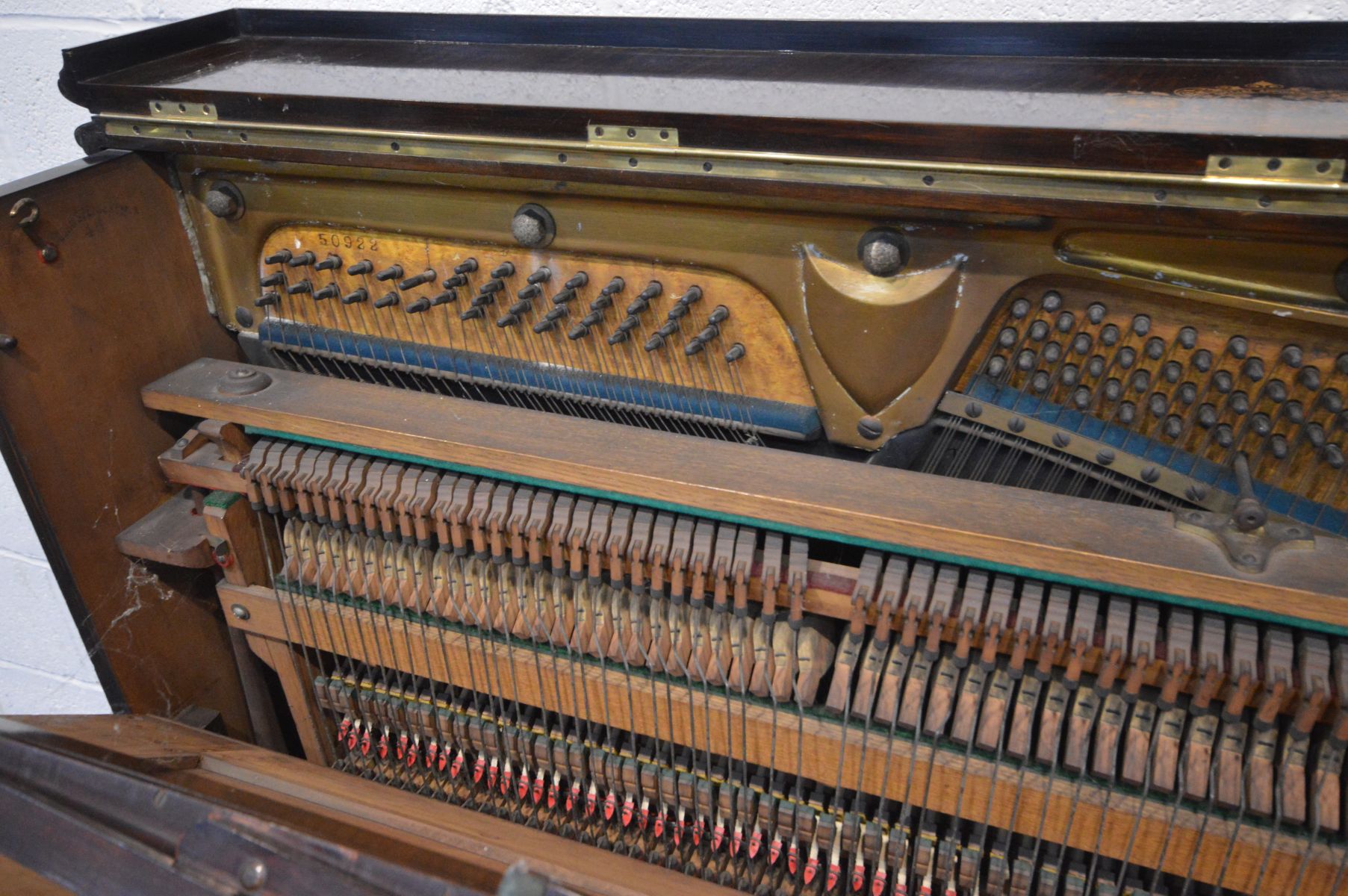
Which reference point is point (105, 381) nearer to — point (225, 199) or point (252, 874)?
point (225, 199)

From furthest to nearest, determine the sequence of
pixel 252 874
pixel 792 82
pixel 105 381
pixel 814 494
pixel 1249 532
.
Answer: pixel 105 381 → pixel 792 82 → pixel 814 494 → pixel 1249 532 → pixel 252 874

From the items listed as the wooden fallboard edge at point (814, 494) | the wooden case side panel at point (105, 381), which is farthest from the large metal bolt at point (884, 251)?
the wooden case side panel at point (105, 381)

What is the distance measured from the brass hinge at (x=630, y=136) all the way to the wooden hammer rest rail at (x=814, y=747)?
775mm

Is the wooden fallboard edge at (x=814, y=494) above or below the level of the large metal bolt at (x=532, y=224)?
below

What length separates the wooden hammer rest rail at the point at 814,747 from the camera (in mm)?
1243

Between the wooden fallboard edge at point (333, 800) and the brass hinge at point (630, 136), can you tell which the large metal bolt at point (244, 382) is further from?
the brass hinge at point (630, 136)

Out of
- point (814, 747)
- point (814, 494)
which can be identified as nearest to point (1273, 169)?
point (814, 494)

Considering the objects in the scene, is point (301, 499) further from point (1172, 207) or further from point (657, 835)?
point (1172, 207)

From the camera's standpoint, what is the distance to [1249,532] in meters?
1.13

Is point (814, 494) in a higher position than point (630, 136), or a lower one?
lower

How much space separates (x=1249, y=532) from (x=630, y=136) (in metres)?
0.89

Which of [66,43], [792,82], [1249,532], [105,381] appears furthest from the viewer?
[66,43]

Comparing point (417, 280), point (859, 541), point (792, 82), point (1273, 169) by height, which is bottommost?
point (859, 541)

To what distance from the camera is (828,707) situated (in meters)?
1.39
